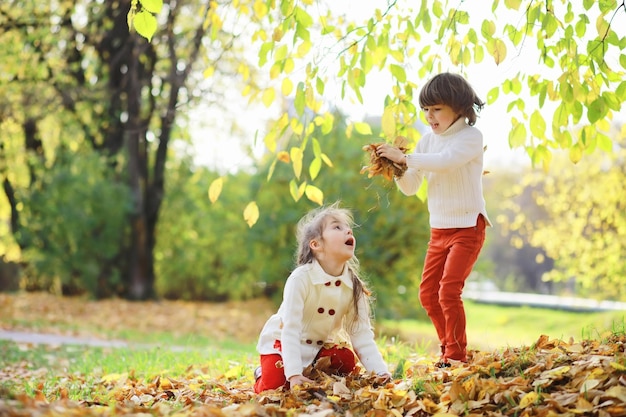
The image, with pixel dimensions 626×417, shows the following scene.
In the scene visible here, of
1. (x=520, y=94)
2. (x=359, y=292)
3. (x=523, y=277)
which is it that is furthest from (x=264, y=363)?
(x=523, y=277)

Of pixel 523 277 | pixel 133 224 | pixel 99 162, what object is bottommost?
pixel 523 277

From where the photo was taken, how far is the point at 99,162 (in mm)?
13492

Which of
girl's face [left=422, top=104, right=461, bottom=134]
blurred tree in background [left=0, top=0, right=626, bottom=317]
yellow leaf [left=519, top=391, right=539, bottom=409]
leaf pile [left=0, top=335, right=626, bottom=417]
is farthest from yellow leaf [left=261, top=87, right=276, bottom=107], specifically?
blurred tree in background [left=0, top=0, right=626, bottom=317]

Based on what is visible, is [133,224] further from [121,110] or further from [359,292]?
[359,292]

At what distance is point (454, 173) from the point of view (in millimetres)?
3820

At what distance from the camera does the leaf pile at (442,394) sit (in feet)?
8.43

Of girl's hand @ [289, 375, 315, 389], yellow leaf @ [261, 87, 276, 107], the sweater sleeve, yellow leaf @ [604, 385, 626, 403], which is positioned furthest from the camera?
yellow leaf @ [261, 87, 276, 107]

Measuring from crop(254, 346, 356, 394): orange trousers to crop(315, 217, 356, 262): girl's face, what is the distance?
0.50 metres

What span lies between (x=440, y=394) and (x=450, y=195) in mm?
1208

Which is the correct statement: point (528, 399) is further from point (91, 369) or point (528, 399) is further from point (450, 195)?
point (91, 369)

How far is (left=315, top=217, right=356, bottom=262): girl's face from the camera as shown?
355 centimetres

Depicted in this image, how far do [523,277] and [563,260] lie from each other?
1053 inches

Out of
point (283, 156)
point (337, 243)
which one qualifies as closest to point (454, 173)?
point (337, 243)

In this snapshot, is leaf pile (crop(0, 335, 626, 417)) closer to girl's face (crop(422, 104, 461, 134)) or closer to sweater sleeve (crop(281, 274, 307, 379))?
sweater sleeve (crop(281, 274, 307, 379))
